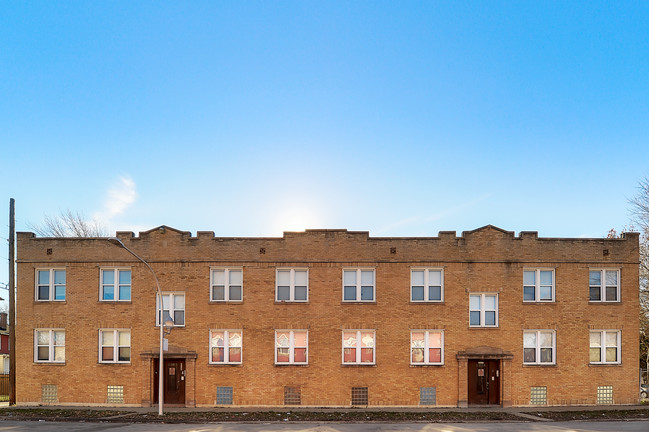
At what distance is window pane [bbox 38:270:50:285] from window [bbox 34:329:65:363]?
7.39 feet

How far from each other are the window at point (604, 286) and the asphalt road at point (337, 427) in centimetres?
619

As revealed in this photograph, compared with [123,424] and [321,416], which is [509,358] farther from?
[123,424]

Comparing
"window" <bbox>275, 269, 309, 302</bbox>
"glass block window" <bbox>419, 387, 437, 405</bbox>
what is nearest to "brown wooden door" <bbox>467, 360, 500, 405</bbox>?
"glass block window" <bbox>419, 387, 437, 405</bbox>

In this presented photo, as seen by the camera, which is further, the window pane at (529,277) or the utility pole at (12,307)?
the window pane at (529,277)

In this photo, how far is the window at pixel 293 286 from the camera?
26047 mm

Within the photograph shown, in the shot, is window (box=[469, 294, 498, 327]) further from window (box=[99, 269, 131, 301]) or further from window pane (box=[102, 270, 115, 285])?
window pane (box=[102, 270, 115, 285])

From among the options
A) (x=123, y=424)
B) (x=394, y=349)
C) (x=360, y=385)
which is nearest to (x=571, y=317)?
(x=394, y=349)

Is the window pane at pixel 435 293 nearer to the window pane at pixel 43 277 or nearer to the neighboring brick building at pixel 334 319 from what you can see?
the neighboring brick building at pixel 334 319

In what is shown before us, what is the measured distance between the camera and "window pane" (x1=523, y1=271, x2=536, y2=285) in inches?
1023

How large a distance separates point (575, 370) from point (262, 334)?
1448 cm

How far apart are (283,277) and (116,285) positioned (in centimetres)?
791

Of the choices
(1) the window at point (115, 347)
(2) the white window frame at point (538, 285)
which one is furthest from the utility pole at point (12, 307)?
(2) the white window frame at point (538, 285)

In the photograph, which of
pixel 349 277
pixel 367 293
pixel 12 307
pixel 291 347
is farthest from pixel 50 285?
pixel 367 293

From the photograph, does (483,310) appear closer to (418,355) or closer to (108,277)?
(418,355)
